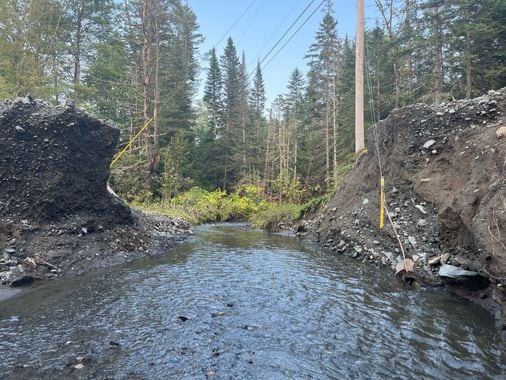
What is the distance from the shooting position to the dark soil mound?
305 inches

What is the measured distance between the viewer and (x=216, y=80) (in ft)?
132

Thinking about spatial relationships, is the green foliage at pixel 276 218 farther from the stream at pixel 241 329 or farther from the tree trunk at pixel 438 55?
the stream at pixel 241 329

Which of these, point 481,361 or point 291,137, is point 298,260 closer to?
point 481,361

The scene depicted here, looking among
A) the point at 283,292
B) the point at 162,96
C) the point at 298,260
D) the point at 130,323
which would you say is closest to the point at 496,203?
the point at 283,292

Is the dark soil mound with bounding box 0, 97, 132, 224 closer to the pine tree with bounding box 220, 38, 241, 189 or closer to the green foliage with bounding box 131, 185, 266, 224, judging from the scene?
the green foliage with bounding box 131, 185, 266, 224

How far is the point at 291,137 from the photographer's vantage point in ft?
113

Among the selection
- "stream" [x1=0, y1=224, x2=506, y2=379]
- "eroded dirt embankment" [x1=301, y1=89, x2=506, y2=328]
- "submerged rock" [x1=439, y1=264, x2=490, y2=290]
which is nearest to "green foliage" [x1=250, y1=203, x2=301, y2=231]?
"eroded dirt embankment" [x1=301, y1=89, x2=506, y2=328]

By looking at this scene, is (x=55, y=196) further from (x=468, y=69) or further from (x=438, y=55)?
(x=438, y=55)

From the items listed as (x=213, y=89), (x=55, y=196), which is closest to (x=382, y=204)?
(x=55, y=196)

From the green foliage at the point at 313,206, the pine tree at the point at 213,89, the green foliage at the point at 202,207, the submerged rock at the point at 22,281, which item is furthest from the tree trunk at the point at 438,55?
the pine tree at the point at 213,89

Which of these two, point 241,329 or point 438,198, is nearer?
point 241,329

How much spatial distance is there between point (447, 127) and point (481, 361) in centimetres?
649

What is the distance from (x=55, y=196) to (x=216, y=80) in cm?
3479

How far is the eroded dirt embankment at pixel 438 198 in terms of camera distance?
551 centimetres
